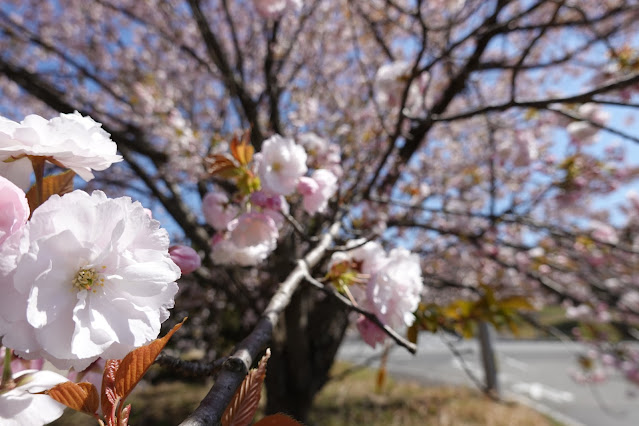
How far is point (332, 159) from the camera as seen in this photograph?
139cm

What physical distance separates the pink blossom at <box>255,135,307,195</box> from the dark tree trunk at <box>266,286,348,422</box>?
47.8 inches

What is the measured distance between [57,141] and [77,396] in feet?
1.04

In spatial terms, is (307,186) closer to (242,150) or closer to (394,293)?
(242,150)

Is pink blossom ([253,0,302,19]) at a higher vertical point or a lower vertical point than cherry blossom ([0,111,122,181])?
higher

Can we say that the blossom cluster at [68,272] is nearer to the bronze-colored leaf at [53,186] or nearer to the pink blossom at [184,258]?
the bronze-colored leaf at [53,186]

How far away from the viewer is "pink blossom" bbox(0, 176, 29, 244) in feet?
1.35

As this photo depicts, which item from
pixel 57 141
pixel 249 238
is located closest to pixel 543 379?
pixel 249 238

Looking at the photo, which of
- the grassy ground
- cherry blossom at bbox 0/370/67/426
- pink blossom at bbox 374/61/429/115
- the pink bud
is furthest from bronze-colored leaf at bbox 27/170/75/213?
the grassy ground

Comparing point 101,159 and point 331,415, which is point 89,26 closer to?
point 101,159

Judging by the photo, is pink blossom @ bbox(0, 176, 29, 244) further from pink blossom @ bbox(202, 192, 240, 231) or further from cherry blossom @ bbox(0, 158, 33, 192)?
pink blossom @ bbox(202, 192, 240, 231)

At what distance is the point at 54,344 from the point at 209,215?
730 mm

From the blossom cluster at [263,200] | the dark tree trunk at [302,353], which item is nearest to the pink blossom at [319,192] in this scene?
the blossom cluster at [263,200]

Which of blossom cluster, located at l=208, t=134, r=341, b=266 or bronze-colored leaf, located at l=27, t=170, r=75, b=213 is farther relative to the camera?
blossom cluster, located at l=208, t=134, r=341, b=266

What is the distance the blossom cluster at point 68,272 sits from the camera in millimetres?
400
